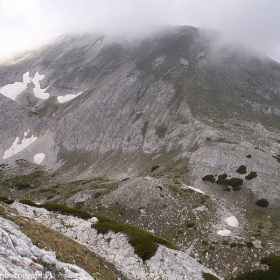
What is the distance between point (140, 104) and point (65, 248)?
103 m

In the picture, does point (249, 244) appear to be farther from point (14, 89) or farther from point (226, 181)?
point (14, 89)

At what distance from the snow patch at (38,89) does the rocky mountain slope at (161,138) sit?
0.91 meters

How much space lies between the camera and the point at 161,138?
92125mm

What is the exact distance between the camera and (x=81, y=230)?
2341 centimetres

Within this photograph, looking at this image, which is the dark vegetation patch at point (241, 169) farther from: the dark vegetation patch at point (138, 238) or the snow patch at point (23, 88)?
the snow patch at point (23, 88)

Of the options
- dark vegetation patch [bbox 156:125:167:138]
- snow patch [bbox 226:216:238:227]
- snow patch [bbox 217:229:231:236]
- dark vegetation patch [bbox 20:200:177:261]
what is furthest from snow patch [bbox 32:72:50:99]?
snow patch [bbox 217:229:231:236]

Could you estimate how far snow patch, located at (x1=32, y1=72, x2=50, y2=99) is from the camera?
538 feet

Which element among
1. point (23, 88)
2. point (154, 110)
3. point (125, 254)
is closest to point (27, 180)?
point (154, 110)

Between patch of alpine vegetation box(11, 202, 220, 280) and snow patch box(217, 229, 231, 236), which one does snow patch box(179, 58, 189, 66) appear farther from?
patch of alpine vegetation box(11, 202, 220, 280)

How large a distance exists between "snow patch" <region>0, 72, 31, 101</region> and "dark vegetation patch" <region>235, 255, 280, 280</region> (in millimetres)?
173674

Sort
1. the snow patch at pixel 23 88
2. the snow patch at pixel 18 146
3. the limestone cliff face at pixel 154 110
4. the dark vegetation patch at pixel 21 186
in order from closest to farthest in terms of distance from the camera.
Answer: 1. the limestone cliff face at pixel 154 110
2. the dark vegetation patch at pixel 21 186
3. the snow patch at pixel 18 146
4. the snow patch at pixel 23 88

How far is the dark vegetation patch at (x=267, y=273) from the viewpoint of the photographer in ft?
76.9

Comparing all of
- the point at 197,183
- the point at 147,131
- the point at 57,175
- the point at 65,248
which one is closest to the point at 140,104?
the point at 147,131

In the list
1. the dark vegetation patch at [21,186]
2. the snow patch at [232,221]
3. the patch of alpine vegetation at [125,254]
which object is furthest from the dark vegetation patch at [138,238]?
the dark vegetation patch at [21,186]
